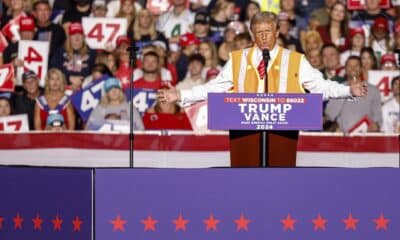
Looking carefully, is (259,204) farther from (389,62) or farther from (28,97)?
(389,62)

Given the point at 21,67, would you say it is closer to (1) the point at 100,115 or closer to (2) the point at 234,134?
(1) the point at 100,115

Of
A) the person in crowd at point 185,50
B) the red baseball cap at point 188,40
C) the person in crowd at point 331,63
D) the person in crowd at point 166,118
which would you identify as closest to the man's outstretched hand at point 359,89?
the person in crowd at point 166,118

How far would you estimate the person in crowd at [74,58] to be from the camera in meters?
14.0

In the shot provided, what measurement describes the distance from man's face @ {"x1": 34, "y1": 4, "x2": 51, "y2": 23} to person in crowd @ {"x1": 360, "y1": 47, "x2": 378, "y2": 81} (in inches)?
136

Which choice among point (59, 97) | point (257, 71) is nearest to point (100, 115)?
point (59, 97)

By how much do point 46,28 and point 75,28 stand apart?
0.32 m

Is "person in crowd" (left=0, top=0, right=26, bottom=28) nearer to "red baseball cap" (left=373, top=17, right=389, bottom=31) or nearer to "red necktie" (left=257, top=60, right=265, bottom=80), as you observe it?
"red baseball cap" (left=373, top=17, right=389, bottom=31)

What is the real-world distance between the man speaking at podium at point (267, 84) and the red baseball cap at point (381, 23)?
577cm

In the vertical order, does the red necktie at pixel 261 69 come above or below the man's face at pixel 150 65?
below

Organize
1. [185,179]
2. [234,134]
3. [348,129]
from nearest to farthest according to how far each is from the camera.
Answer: [185,179]
[234,134]
[348,129]

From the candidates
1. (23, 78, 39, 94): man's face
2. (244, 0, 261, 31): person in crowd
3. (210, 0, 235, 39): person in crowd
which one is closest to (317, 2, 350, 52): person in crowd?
(244, 0, 261, 31): person in crowd

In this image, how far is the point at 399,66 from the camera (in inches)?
555

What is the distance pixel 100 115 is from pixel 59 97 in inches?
21.1

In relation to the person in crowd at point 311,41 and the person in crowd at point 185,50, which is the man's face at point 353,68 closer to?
the person in crowd at point 311,41
